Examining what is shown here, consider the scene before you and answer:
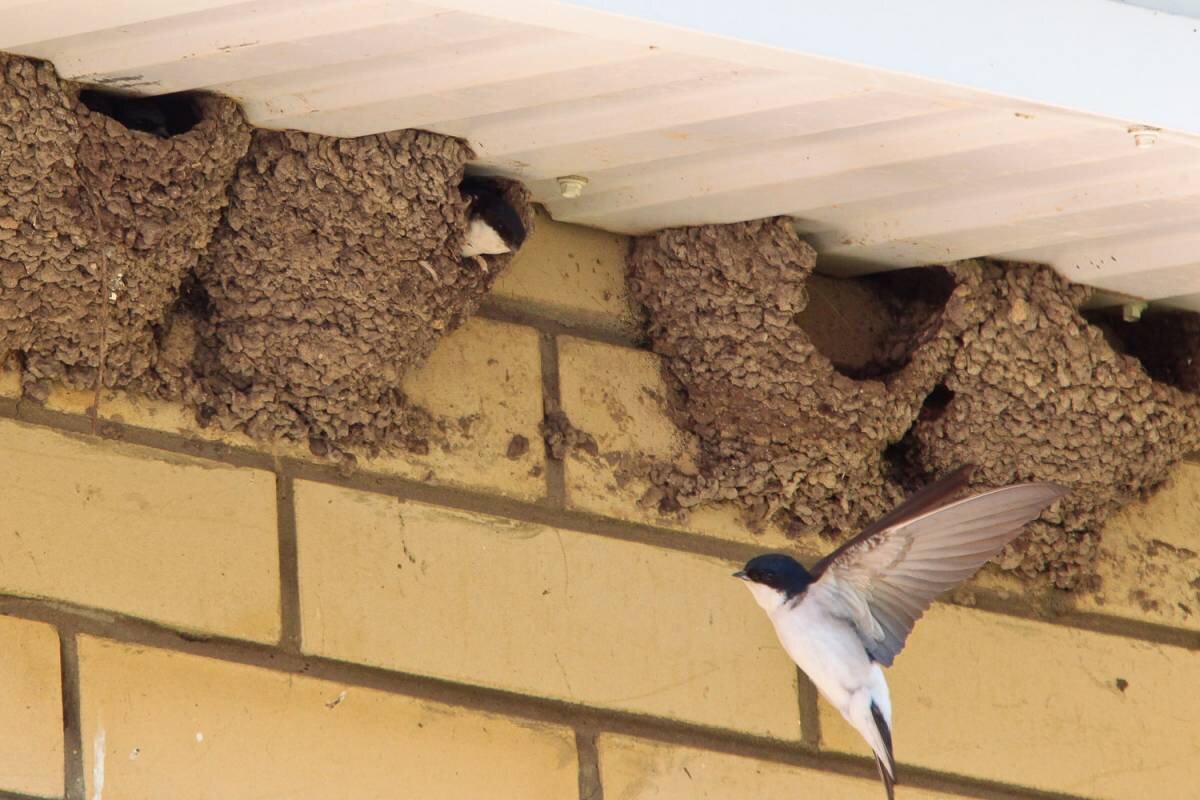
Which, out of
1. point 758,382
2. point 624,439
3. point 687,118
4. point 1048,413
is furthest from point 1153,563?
point 687,118

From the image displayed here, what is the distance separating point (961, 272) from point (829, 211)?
0.44 metres

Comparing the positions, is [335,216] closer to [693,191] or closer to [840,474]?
[693,191]

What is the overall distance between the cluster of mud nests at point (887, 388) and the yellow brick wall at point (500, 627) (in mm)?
99

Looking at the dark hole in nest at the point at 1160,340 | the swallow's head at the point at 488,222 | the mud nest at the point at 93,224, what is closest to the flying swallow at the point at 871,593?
the swallow's head at the point at 488,222

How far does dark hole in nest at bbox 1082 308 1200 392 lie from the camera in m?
5.78

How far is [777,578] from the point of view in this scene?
4.94 m

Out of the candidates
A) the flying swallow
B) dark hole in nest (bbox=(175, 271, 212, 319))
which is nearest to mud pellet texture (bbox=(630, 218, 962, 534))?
the flying swallow

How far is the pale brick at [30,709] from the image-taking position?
4199 millimetres

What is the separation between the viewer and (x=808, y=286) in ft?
18.4

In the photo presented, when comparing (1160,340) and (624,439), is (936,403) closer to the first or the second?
(1160,340)

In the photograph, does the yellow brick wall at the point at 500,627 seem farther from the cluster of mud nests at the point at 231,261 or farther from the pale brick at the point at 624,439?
the cluster of mud nests at the point at 231,261

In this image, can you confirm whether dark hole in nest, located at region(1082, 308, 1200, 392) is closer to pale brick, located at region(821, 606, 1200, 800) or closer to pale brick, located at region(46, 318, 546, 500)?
pale brick, located at region(821, 606, 1200, 800)

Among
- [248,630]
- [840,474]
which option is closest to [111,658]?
[248,630]

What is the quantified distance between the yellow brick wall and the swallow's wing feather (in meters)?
0.29
